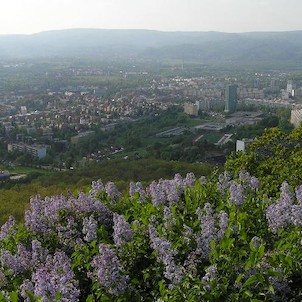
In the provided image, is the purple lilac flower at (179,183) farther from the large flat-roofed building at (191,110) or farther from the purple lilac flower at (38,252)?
the large flat-roofed building at (191,110)

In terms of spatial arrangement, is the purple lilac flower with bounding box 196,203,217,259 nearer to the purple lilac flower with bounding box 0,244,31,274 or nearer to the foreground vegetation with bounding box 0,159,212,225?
the purple lilac flower with bounding box 0,244,31,274

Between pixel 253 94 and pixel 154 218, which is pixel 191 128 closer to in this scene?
pixel 253 94

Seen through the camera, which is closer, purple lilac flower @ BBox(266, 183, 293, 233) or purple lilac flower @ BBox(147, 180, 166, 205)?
purple lilac flower @ BBox(266, 183, 293, 233)

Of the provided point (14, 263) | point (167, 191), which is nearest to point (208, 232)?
point (167, 191)

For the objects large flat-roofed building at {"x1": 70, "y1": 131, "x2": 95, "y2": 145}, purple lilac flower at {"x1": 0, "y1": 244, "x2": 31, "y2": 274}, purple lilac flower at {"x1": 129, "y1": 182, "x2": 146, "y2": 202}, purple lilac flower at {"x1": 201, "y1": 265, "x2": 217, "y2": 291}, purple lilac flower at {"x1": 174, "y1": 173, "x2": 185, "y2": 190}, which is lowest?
large flat-roofed building at {"x1": 70, "y1": 131, "x2": 95, "y2": 145}

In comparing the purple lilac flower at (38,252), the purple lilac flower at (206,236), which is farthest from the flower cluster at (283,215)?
the purple lilac flower at (38,252)

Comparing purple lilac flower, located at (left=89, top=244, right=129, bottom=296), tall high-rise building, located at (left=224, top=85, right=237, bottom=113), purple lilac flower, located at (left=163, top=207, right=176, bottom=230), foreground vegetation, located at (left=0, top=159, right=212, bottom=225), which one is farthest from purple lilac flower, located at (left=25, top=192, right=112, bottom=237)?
tall high-rise building, located at (left=224, top=85, right=237, bottom=113)

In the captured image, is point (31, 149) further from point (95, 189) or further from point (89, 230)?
point (89, 230)
